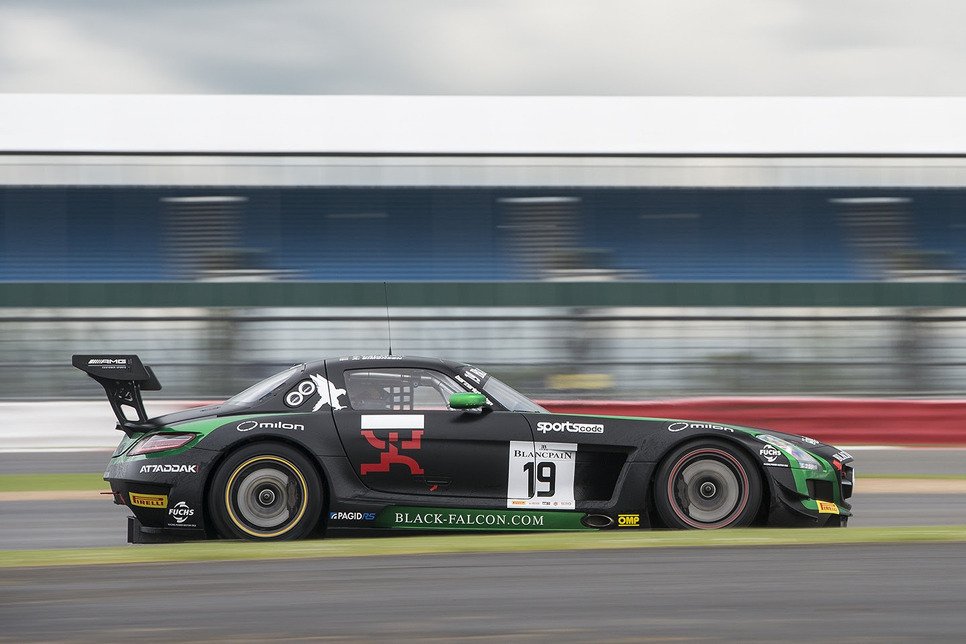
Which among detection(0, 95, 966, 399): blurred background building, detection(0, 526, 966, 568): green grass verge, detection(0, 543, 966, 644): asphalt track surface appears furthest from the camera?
detection(0, 95, 966, 399): blurred background building

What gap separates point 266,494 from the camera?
247 inches

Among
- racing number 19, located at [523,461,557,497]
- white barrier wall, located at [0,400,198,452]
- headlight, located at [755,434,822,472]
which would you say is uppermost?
headlight, located at [755,434,822,472]

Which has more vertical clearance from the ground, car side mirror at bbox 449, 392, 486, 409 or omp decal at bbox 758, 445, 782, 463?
car side mirror at bbox 449, 392, 486, 409

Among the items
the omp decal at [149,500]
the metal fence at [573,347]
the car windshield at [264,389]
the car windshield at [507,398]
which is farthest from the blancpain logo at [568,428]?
the metal fence at [573,347]

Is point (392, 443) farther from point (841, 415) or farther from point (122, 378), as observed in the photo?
point (841, 415)

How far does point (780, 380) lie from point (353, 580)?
10.7m

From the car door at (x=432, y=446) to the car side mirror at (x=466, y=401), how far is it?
0.15 meters

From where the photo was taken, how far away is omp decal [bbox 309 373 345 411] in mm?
6461

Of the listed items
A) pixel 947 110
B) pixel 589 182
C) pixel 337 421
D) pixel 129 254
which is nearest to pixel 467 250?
pixel 589 182

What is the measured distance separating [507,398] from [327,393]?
1.04 meters

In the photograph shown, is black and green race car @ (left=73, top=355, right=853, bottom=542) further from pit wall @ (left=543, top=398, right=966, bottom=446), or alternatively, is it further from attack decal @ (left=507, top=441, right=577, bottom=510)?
pit wall @ (left=543, top=398, right=966, bottom=446)

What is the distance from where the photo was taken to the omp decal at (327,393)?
646 cm

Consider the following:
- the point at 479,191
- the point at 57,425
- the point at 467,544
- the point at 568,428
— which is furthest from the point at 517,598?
the point at 479,191

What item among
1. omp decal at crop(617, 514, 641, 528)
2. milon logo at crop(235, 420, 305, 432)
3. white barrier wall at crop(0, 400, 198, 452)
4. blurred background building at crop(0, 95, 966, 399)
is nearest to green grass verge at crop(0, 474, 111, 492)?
white barrier wall at crop(0, 400, 198, 452)
